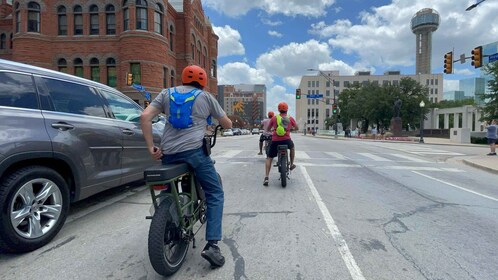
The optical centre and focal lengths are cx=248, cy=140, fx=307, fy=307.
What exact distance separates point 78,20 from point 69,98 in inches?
1417

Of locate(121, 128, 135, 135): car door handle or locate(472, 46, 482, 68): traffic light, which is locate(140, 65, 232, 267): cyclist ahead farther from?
locate(472, 46, 482, 68): traffic light

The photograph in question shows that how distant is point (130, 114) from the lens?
5441mm

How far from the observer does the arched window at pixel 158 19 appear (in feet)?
108

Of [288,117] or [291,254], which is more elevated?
[288,117]

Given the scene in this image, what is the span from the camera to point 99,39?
33.5 metres

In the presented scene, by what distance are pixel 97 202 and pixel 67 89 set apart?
2063mm

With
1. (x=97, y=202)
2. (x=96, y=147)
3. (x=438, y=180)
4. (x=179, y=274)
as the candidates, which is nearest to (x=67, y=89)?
(x=96, y=147)

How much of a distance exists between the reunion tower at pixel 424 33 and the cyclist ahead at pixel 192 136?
15359 centimetres

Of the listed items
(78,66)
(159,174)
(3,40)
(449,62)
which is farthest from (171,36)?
(159,174)

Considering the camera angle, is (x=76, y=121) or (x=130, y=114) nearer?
(x=76, y=121)

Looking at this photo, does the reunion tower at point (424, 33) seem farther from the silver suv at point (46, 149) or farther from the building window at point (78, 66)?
the silver suv at point (46, 149)

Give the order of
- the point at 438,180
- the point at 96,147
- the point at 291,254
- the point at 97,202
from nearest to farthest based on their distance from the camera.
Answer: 1. the point at 291,254
2. the point at 96,147
3. the point at 97,202
4. the point at 438,180

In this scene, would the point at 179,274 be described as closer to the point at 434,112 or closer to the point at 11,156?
the point at 11,156

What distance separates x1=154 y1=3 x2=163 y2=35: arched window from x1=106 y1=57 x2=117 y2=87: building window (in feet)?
19.8
